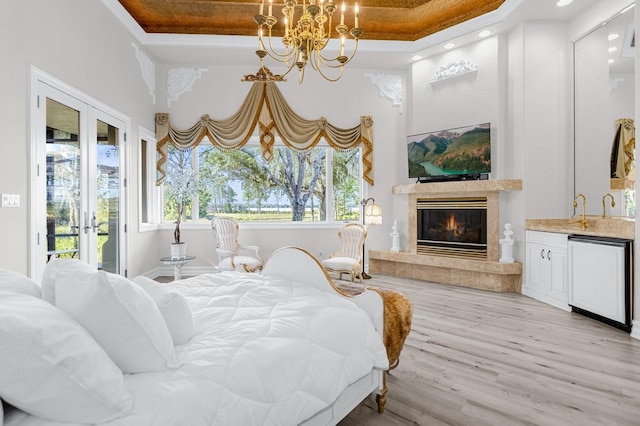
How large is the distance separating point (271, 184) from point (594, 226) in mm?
4442

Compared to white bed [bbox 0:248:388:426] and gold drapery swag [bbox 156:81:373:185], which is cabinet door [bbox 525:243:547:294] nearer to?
gold drapery swag [bbox 156:81:373:185]

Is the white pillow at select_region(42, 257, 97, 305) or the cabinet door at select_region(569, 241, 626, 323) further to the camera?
the cabinet door at select_region(569, 241, 626, 323)

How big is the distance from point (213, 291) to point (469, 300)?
3322 mm

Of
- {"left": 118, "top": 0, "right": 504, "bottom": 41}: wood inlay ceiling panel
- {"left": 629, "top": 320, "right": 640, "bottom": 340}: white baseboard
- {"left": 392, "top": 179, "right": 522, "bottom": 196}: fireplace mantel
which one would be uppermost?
{"left": 118, "top": 0, "right": 504, "bottom": 41}: wood inlay ceiling panel

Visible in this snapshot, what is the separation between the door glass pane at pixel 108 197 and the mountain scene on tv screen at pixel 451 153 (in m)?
4.13

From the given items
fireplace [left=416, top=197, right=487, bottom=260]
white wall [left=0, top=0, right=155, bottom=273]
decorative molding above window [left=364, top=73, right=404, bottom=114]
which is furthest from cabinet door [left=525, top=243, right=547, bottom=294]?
white wall [left=0, top=0, right=155, bottom=273]

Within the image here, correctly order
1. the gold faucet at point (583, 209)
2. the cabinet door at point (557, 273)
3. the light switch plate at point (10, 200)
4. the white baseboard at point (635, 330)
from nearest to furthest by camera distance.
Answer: the light switch plate at point (10, 200) < the white baseboard at point (635, 330) < the cabinet door at point (557, 273) < the gold faucet at point (583, 209)

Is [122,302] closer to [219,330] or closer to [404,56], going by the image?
[219,330]

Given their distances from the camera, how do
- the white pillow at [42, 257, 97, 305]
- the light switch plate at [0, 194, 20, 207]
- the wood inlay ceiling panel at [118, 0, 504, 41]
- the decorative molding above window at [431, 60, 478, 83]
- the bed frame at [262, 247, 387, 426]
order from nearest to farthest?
the white pillow at [42, 257, 97, 305], the bed frame at [262, 247, 387, 426], the light switch plate at [0, 194, 20, 207], the wood inlay ceiling panel at [118, 0, 504, 41], the decorative molding above window at [431, 60, 478, 83]

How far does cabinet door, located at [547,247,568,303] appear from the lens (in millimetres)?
3977

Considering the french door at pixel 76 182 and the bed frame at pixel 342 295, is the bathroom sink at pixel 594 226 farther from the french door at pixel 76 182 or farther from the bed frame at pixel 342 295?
the french door at pixel 76 182

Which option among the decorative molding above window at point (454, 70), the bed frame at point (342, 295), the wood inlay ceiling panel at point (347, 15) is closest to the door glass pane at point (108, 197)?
the wood inlay ceiling panel at point (347, 15)

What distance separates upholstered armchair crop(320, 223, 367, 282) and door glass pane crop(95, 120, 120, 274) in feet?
8.80

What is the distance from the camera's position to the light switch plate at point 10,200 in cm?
282
